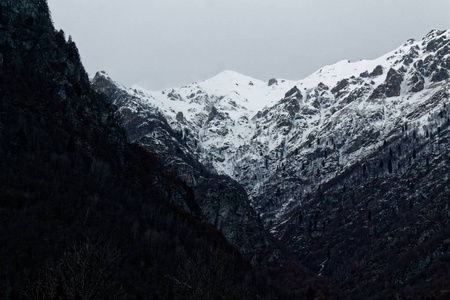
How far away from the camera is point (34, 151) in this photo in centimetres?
13362

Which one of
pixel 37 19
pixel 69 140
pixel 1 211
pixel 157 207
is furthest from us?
pixel 37 19

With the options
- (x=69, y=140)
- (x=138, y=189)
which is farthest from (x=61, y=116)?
(x=138, y=189)

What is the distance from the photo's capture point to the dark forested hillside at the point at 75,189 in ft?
319

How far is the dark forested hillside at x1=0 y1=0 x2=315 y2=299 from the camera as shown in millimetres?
97125

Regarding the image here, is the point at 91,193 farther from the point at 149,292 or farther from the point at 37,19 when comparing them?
the point at 37,19

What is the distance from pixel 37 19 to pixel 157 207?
297 ft

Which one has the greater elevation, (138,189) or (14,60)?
(14,60)

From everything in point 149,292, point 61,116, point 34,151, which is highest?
point 61,116

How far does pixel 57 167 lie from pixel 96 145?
87.8 ft

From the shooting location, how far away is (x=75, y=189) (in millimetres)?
130625

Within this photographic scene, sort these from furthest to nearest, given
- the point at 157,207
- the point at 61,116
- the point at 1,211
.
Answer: the point at 157,207 < the point at 61,116 < the point at 1,211

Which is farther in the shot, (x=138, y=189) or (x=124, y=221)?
(x=138, y=189)

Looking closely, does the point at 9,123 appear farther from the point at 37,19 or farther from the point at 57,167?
the point at 37,19

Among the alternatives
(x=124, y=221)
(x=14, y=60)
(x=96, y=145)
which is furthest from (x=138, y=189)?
(x=14, y=60)
